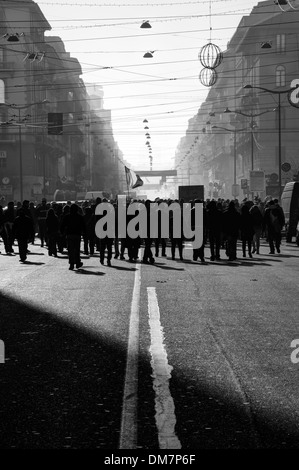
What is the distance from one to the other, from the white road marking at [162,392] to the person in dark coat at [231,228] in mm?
15717

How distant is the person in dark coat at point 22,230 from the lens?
96.3 feet

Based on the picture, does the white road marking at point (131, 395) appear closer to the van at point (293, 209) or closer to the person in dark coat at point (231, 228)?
the person in dark coat at point (231, 228)

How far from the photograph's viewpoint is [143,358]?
9.70 metres

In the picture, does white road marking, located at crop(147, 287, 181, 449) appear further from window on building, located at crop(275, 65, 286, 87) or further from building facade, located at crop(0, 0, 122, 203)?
window on building, located at crop(275, 65, 286, 87)

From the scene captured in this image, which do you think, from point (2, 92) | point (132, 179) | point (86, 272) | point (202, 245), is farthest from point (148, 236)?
point (2, 92)

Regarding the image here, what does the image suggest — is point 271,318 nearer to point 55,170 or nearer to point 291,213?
point 291,213

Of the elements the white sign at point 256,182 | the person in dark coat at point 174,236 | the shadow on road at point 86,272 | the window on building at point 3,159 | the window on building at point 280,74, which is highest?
the window on building at point 280,74

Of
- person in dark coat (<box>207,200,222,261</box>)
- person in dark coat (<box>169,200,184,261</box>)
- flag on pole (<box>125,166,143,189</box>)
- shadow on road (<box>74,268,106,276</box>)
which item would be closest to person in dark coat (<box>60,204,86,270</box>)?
shadow on road (<box>74,268,106,276</box>)

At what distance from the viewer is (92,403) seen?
7434 mm

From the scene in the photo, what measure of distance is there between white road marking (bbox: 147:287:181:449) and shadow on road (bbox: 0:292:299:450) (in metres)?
0.05

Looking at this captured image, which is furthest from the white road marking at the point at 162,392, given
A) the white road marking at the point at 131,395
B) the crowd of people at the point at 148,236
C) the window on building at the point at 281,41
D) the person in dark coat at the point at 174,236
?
the window on building at the point at 281,41

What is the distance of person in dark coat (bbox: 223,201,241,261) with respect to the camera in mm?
28609
